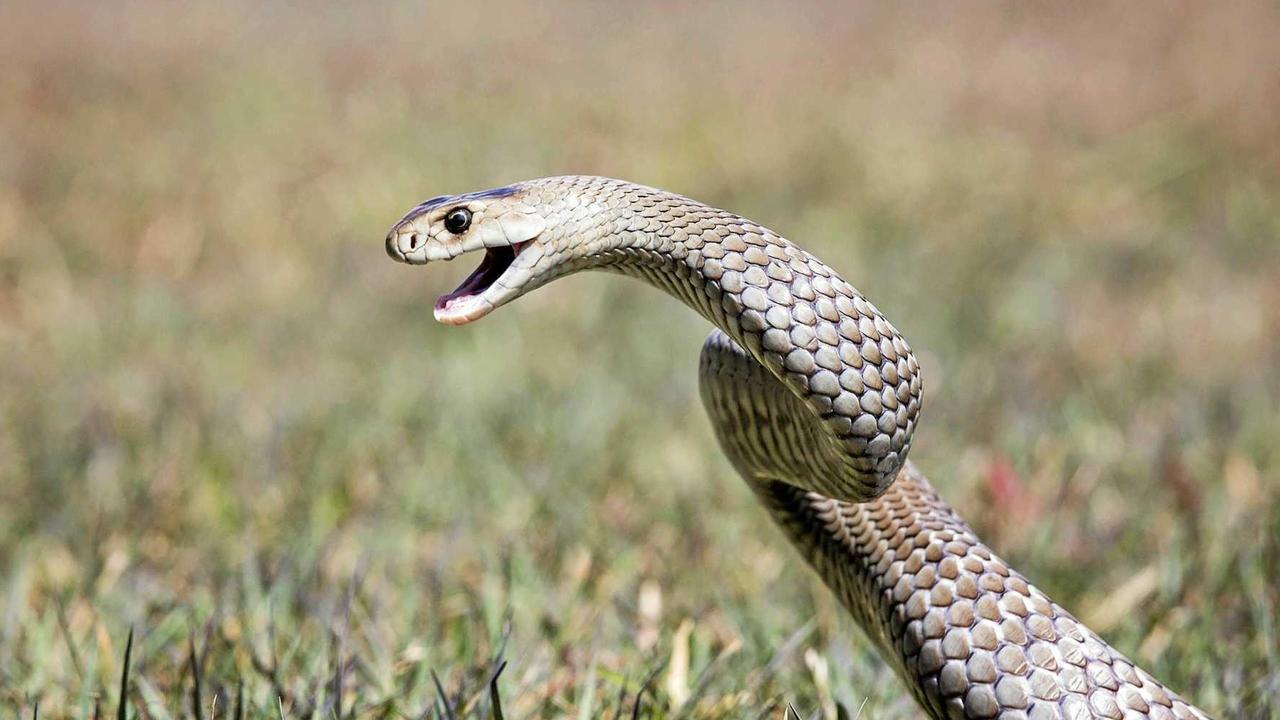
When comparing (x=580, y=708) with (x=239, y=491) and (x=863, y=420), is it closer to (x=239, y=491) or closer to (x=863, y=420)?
(x=863, y=420)

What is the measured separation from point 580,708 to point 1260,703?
1.22 meters

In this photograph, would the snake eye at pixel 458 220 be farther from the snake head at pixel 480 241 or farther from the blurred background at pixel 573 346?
the blurred background at pixel 573 346

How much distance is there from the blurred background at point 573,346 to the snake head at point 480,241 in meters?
0.70

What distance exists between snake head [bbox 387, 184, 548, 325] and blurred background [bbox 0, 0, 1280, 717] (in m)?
0.70

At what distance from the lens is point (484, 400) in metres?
4.33

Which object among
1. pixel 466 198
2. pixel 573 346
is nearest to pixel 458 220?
pixel 466 198

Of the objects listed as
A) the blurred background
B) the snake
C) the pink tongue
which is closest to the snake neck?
the snake

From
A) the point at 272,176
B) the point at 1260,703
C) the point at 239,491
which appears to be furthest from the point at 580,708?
the point at 272,176

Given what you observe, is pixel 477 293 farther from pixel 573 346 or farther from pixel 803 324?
pixel 573 346

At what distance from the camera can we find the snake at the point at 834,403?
176cm

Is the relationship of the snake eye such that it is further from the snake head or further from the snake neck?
the snake neck

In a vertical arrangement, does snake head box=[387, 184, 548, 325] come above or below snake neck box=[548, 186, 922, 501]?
above

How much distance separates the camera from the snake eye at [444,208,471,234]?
1.98 meters

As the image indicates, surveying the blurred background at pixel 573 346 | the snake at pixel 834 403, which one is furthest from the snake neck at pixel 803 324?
the blurred background at pixel 573 346
